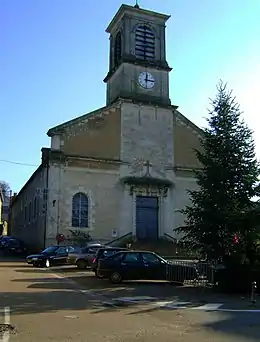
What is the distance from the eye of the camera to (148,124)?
41875 mm

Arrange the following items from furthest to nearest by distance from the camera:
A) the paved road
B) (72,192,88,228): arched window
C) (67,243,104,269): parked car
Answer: (72,192,88,228): arched window
(67,243,104,269): parked car
the paved road

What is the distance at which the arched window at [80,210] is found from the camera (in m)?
37.9

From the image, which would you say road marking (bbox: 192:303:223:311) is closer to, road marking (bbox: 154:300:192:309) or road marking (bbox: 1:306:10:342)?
road marking (bbox: 154:300:192:309)

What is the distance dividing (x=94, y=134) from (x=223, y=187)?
72.1 feet

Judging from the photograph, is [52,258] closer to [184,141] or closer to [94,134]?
[94,134]

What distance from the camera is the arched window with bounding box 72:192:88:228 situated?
3794 cm

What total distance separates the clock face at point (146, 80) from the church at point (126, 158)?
92mm

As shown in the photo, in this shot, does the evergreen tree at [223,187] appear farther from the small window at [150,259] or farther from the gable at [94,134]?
the gable at [94,134]

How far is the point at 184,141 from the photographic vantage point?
42.9 meters

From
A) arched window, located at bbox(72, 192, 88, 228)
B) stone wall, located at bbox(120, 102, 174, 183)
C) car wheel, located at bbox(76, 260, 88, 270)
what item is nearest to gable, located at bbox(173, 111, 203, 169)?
stone wall, located at bbox(120, 102, 174, 183)

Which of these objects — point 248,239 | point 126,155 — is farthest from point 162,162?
point 248,239

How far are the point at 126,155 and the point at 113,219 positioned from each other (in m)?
5.72

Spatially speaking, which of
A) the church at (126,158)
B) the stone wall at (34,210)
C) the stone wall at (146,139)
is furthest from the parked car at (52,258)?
the stone wall at (146,139)

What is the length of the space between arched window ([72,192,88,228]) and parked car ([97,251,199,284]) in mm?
17577
